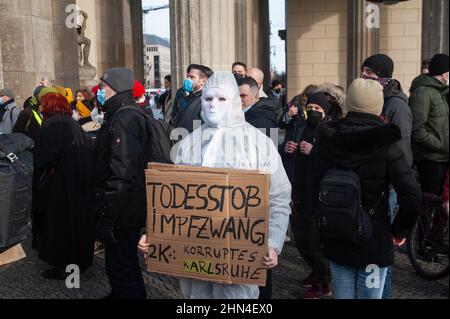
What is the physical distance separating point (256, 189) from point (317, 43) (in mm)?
13716

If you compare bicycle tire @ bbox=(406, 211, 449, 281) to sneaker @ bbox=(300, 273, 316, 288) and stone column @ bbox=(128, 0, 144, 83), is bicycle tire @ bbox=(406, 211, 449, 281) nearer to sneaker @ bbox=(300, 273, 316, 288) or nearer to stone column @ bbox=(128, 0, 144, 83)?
sneaker @ bbox=(300, 273, 316, 288)

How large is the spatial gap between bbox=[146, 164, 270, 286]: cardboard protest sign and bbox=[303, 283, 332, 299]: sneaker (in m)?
1.85

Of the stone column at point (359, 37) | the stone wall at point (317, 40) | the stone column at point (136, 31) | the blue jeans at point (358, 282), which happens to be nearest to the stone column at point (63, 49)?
the stone column at point (136, 31)

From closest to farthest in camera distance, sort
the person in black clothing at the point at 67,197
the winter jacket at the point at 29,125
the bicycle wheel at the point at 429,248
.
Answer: the bicycle wheel at the point at 429,248, the person in black clothing at the point at 67,197, the winter jacket at the point at 29,125

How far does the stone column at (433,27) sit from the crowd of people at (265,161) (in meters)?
1.91

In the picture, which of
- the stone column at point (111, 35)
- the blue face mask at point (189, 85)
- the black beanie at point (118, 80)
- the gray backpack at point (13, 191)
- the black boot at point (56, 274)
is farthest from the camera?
the stone column at point (111, 35)

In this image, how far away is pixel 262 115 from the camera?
16.5 feet

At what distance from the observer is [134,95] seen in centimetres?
414

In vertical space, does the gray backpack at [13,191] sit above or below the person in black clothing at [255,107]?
below

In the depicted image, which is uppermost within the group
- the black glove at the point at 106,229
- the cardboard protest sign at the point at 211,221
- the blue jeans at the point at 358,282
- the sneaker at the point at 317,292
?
the cardboard protest sign at the point at 211,221

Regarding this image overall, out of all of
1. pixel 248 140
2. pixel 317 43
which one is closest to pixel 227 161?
pixel 248 140

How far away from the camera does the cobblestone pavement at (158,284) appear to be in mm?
4609

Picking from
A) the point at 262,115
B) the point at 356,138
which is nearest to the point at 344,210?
the point at 356,138

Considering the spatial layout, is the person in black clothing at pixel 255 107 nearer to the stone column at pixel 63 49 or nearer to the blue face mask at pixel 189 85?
the blue face mask at pixel 189 85
